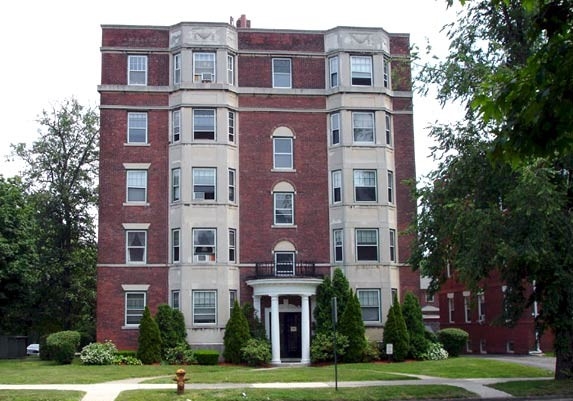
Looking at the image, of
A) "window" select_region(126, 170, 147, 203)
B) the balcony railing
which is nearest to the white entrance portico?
the balcony railing

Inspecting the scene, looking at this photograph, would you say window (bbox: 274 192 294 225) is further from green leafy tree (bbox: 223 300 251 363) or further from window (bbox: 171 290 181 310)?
window (bbox: 171 290 181 310)

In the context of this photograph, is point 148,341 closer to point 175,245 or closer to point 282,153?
point 175,245

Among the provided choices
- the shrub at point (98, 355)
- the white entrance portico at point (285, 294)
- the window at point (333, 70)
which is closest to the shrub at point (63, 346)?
the shrub at point (98, 355)

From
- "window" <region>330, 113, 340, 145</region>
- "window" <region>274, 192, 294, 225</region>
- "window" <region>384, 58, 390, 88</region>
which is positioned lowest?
"window" <region>274, 192, 294, 225</region>

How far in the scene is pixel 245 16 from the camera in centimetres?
4156

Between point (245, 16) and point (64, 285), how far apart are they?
19074mm

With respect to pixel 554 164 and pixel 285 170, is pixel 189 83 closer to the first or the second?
pixel 285 170

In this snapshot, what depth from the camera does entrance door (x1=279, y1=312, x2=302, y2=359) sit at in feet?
122

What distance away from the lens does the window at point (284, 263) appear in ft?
125

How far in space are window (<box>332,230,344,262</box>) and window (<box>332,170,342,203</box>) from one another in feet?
5.30

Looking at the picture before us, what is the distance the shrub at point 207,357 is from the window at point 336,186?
9.75 metres

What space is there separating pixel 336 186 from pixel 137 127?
10.3 m

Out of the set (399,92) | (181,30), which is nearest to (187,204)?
(181,30)

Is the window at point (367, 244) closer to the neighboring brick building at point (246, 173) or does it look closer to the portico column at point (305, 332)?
the neighboring brick building at point (246, 173)
